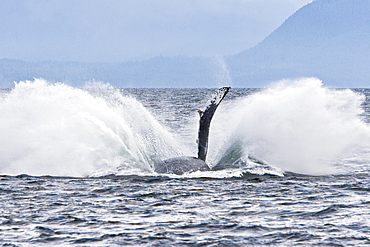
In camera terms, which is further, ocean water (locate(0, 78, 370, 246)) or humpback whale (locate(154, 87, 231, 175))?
humpback whale (locate(154, 87, 231, 175))

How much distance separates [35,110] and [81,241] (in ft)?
33.8

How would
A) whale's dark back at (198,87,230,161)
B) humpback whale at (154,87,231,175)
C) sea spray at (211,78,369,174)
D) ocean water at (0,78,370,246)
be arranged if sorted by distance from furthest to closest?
sea spray at (211,78,369,174) → whale's dark back at (198,87,230,161) → humpback whale at (154,87,231,175) → ocean water at (0,78,370,246)

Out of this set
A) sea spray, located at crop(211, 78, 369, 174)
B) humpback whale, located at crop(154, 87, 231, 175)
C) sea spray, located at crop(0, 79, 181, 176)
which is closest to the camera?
humpback whale, located at crop(154, 87, 231, 175)

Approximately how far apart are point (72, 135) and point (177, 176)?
153 inches

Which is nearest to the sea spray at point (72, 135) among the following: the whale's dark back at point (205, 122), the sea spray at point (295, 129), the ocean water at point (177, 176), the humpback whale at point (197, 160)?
the ocean water at point (177, 176)

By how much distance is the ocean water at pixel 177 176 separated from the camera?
359 inches

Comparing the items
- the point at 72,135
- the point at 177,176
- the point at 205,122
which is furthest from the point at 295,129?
the point at 72,135

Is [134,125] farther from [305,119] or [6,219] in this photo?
[6,219]

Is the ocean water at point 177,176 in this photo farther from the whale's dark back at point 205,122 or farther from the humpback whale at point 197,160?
the whale's dark back at point 205,122

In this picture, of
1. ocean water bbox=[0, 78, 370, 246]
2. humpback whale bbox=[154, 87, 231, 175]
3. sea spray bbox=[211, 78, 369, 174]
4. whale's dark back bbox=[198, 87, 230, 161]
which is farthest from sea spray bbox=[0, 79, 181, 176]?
sea spray bbox=[211, 78, 369, 174]

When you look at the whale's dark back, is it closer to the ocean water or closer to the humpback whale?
the humpback whale

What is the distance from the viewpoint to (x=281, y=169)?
16.3 meters

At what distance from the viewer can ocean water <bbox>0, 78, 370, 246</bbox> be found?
9.12 m

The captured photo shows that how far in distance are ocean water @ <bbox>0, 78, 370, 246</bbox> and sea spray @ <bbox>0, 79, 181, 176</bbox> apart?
0.13 ft
